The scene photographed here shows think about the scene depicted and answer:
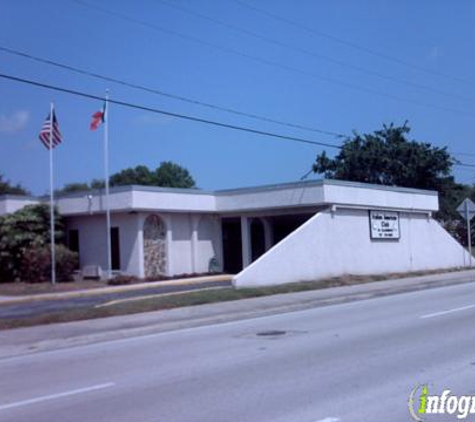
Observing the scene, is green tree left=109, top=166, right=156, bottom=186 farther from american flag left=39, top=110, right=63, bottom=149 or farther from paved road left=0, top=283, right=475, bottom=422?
paved road left=0, top=283, right=475, bottom=422

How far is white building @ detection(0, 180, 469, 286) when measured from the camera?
29188mm

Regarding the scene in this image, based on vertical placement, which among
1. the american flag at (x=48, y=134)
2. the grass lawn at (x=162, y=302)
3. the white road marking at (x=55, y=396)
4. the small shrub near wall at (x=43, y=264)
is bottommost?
the white road marking at (x=55, y=396)

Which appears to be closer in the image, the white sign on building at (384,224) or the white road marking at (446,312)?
the white road marking at (446,312)

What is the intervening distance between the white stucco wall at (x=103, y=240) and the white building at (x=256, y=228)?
0.14 feet

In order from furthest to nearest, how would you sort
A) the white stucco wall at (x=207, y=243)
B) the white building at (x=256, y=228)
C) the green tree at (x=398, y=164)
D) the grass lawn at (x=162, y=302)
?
1. the green tree at (x=398, y=164)
2. the white stucco wall at (x=207, y=243)
3. the white building at (x=256, y=228)
4. the grass lawn at (x=162, y=302)

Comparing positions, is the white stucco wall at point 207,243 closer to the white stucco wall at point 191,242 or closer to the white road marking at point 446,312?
the white stucco wall at point 191,242

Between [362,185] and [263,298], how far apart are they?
11.7 meters

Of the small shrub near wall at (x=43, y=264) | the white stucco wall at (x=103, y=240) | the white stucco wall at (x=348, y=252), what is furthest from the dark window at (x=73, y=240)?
the white stucco wall at (x=348, y=252)

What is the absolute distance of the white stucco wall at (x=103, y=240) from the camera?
98.7ft

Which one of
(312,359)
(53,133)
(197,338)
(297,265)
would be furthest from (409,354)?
(53,133)

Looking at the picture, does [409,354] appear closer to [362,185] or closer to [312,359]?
[312,359]

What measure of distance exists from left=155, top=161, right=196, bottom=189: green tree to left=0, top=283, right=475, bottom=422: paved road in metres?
63.0

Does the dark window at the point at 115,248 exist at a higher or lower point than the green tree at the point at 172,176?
lower

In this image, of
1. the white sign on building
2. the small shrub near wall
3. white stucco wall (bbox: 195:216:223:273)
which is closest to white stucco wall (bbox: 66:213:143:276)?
the small shrub near wall
